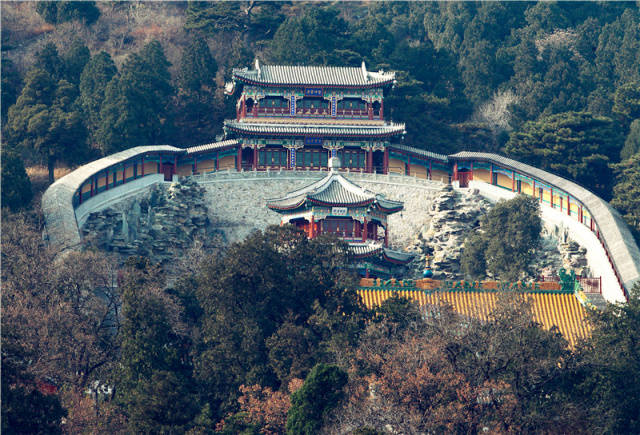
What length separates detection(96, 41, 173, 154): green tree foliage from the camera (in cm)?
6062

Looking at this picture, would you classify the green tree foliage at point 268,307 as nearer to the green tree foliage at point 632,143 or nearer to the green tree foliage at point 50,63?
the green tree foliage at point 632,143

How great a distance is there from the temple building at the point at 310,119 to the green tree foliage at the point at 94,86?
5.89 metres

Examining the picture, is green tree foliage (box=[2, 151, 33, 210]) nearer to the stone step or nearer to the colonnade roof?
the colonnade roof

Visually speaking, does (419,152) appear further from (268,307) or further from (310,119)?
(268,307)

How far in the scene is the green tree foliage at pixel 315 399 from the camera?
104ft

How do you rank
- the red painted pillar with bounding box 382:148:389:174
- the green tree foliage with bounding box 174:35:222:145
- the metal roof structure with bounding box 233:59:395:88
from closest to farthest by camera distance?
the red painted pillar with bounding box 382:148:389:174
the metal roof structure with bounding box 233:59:395:88
the green tree foliage with bounding box 174:35:222:145

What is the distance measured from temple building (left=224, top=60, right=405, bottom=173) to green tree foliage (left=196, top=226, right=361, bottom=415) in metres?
22.2

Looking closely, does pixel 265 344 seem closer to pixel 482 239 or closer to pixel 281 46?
pixel 482 239

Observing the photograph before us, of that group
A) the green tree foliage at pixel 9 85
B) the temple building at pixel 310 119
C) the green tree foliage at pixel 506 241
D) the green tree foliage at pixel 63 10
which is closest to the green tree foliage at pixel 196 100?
the temple building at pixel 310 119

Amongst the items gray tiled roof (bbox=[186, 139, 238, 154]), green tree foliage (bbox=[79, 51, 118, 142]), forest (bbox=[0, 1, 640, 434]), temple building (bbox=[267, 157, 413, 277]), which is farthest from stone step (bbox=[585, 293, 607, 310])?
green tree foliage (bbox=[79, 51, 118, 142])

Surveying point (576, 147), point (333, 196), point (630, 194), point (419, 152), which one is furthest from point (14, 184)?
point (576, 147)

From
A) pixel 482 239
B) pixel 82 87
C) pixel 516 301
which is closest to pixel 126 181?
pixel 82 87

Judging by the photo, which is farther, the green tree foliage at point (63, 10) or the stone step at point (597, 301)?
the green tree foliage at point (63, 10)

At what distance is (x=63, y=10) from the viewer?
78.5 meters
